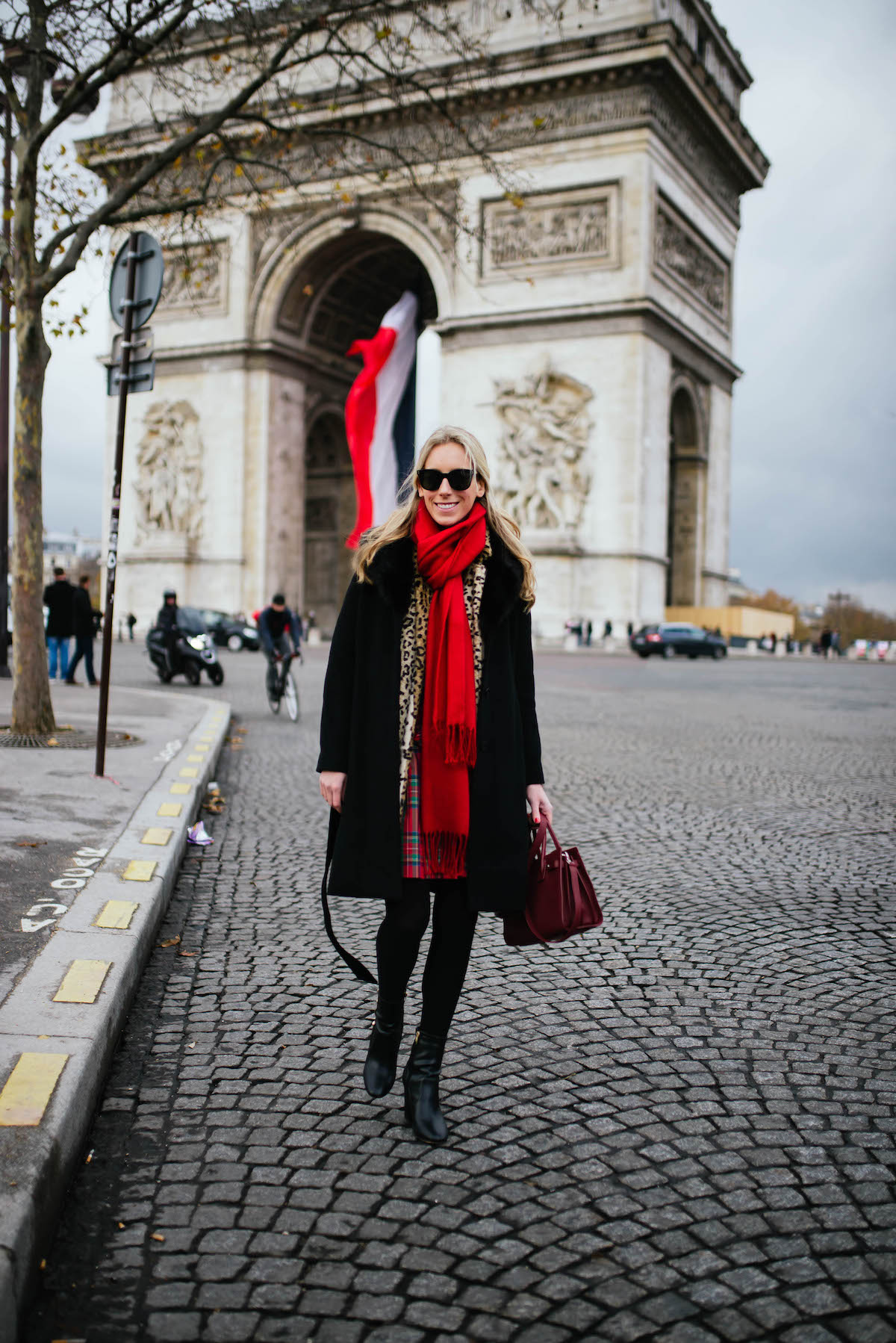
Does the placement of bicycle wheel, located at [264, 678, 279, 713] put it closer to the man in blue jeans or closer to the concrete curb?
the man in blue jeans

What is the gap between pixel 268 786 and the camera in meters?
8.51

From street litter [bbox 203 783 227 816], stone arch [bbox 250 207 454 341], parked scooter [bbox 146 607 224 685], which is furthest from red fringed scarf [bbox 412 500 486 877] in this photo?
stone arch [bbox 250 207 454 341]

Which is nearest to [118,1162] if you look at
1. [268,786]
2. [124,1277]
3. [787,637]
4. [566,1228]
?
[124,1277]

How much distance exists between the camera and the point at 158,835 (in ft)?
18.5

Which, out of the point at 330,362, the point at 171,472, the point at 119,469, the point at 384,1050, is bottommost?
the point at 384,1050

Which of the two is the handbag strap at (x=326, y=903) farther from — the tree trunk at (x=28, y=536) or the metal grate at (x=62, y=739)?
the tree trunk at (x=28, y=536)

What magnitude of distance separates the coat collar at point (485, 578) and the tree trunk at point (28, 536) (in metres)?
6.98

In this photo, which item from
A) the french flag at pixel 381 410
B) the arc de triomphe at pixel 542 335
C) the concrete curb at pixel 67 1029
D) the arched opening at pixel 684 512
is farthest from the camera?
the arched opening at pixel 684 512

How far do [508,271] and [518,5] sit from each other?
6341 millimetres

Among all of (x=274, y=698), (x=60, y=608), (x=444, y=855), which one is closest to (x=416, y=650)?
(x=444, y=855)

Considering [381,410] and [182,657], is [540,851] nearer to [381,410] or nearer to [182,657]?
[182,657]

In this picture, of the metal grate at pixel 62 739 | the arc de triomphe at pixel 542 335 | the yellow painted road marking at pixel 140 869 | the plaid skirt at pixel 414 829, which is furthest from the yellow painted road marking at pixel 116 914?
the arc de triomphe at pixel 542 335

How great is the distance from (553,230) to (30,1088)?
32.0m

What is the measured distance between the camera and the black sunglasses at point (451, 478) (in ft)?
9.54
